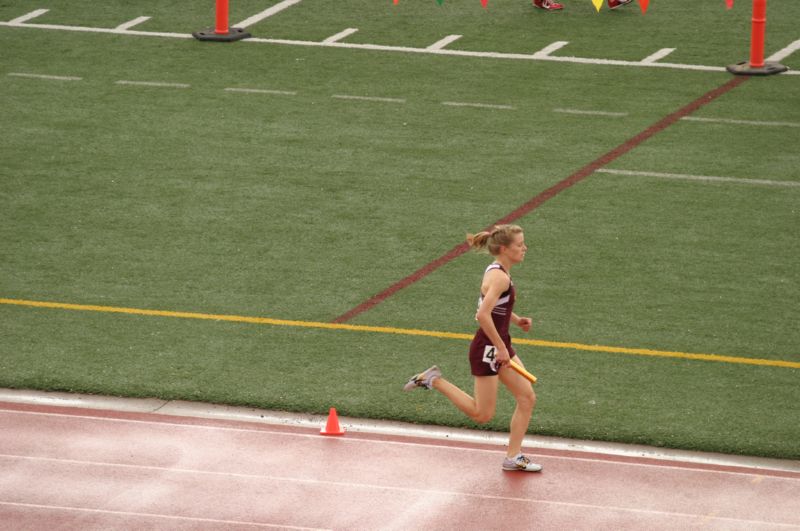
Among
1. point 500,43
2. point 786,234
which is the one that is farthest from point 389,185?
point 500,43

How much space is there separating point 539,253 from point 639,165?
10.4ft

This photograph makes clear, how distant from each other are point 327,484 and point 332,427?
3.00ft

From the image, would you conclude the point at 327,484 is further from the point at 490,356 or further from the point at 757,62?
the point at 757,62

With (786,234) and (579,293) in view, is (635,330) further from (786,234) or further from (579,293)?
(786,234)

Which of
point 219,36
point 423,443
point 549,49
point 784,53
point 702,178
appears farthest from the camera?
point 219,36

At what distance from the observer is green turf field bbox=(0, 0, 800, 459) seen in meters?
12.4

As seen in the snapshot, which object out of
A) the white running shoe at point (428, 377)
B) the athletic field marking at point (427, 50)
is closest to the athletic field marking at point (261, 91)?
the athletic field marking at point (427, 50)

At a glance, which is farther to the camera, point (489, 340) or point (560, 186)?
point (560, 186)

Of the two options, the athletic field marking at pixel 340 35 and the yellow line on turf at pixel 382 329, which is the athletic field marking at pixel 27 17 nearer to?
the athletic field marking at pixel 340 35

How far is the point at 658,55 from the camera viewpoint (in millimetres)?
22453

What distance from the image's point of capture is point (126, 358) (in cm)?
1275

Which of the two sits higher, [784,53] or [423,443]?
[784,53]

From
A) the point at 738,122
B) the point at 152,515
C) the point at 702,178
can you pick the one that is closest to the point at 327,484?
the point at 152,515

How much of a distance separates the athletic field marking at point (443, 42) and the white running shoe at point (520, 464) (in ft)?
43.2
